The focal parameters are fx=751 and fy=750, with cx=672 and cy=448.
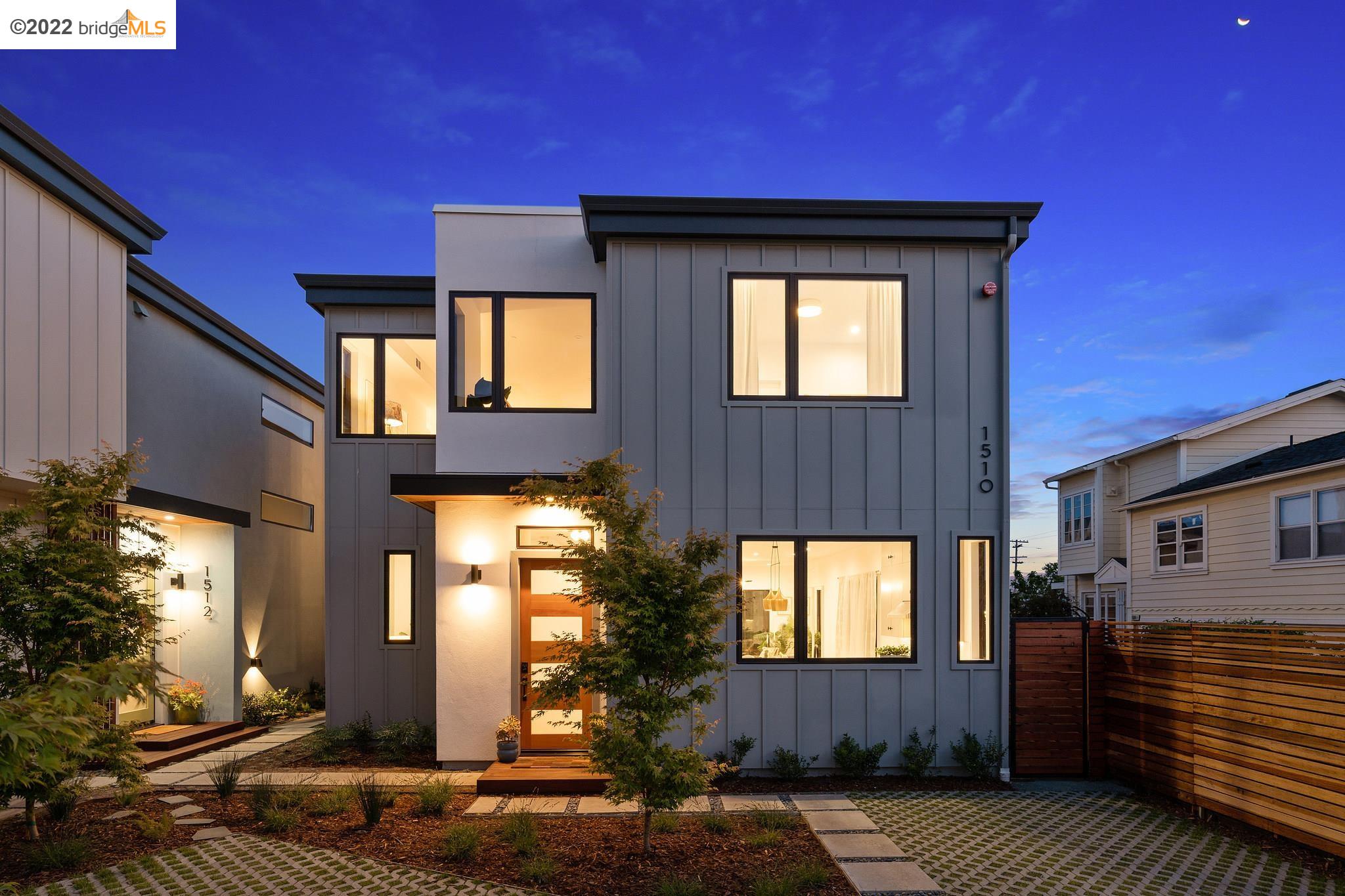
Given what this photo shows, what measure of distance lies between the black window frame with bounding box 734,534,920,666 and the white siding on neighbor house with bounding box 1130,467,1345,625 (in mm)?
10284

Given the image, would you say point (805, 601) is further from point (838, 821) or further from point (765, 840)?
point (765, 840)

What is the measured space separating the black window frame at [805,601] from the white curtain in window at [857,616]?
112 millimetres

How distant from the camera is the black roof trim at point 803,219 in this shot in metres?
8.18

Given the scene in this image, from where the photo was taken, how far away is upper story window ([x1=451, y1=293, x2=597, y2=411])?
8.69 m

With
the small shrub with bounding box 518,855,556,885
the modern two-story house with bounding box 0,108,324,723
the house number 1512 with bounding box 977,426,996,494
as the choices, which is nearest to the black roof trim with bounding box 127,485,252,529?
the modern two-story house with bounding box 0,108,324,723

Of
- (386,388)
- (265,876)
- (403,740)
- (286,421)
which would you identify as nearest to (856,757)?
(403,740)

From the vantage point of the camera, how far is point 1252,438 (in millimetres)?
18656

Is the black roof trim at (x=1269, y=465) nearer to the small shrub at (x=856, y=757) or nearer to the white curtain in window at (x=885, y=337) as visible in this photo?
the white curtain in window at (x=885, y=337)

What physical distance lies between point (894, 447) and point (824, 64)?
7.40 meters

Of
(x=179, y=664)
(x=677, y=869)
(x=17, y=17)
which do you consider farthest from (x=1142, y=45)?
(x=179, y=664)

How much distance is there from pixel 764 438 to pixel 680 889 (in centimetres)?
457

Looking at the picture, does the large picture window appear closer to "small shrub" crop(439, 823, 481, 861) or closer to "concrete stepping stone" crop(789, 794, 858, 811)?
"concrete stepping stone" crop(789, 794, 858, 811)

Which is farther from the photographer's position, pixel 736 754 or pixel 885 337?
pixel 885 337

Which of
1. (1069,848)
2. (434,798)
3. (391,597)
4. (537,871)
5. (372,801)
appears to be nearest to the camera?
(537,871)
